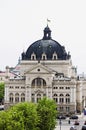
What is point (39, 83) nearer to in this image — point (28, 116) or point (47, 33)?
point (47, 33)

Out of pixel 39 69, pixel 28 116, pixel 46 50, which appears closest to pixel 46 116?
pixel 28 116

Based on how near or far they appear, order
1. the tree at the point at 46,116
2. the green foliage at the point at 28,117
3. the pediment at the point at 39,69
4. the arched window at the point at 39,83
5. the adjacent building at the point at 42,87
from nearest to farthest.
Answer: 1. the green foliage at the point at 28,117
2. the tree at the point at 46,116
3. the pediment at the point at 39,69
4. the adjacent building at the point at 42,87
5. the arched window at the point at 39,83

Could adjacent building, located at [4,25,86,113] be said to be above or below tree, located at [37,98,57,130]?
above

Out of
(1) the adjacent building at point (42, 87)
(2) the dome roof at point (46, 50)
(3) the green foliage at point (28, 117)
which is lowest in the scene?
(3) the green foliage at point (28, 117)

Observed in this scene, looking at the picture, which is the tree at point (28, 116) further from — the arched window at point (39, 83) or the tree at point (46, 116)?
the arched window at point (39, 83)

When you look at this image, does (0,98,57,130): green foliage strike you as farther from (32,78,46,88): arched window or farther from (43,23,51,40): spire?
(43,23,51,40): spire

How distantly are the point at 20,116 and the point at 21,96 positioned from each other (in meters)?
74.1

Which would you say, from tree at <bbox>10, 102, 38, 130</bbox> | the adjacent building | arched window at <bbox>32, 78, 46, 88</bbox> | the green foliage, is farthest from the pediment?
tree at <bbox>10, 102, 38, 130</bbox>

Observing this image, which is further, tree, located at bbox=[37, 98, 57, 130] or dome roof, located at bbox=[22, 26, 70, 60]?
dome roof, located at bbox=[22, 26, 70, 60]

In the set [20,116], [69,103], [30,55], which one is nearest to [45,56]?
[30,55]

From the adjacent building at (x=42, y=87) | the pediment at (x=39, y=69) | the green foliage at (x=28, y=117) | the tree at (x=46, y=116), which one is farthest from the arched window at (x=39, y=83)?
the tree at (x=46, y=116)

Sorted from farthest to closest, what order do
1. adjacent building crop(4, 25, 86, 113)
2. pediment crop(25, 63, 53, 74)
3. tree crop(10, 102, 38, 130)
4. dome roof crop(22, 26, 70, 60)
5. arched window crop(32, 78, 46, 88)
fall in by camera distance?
dome roof crop(22, 26, 70, 60) < arched window crop(32, 78, 46, 88) < adjacent building crop(4, 25, 86, 113) < pediment crop(25, 63, 53, 74) < tree crop(10, 102, 38, 130)

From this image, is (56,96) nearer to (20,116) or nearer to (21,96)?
(21,96)

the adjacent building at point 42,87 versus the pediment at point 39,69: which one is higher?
the pediment at point 39,69
